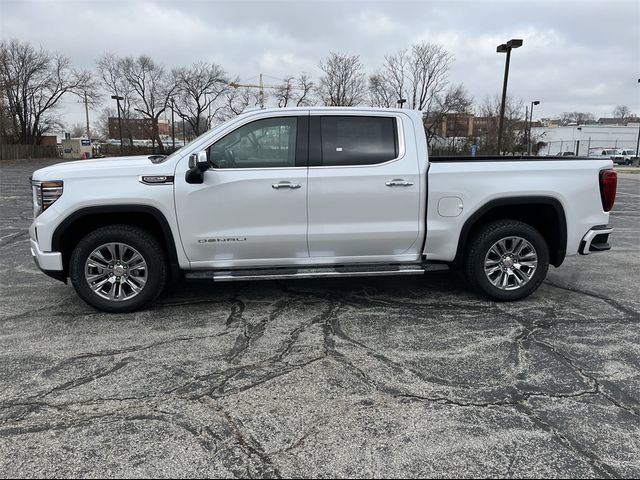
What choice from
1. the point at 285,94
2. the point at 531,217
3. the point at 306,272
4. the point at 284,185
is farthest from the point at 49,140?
the point at 531,217

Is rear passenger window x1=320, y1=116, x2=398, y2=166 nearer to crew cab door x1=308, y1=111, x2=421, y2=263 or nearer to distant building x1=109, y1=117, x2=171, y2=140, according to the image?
crew cab door x1=308, y1=111, x2=421, y2=263

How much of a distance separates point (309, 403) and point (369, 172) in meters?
2.44

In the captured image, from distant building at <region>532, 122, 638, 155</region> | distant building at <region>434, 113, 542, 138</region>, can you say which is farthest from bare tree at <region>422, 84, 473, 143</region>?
distant building at <region>532, 122, 638, 155</region>

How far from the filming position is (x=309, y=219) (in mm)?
4797

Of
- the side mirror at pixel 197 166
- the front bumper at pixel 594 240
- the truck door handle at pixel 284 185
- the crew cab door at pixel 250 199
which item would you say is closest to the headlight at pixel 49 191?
the crew cab door at pixel 250 199

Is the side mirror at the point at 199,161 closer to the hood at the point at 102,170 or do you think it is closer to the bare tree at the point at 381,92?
the hood at the point at 102,170

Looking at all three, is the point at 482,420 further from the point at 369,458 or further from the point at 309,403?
the point at 309,403

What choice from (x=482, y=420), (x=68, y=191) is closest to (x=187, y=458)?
(x=482, y=420)

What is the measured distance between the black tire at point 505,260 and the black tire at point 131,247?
3177mm

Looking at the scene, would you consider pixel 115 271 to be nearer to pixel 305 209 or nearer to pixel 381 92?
pixel 305 209

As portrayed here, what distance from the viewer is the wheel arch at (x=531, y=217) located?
16.3 feet

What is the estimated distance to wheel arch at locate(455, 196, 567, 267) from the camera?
4.96 metres

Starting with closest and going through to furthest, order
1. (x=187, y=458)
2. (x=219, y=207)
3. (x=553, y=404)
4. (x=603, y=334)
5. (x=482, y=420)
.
Result: (x=187, y=458) < (x=482, y=420) < (x=553, y=404) < (x=603, y=334) < (x=219, y=207)

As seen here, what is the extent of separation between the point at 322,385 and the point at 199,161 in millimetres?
2302
